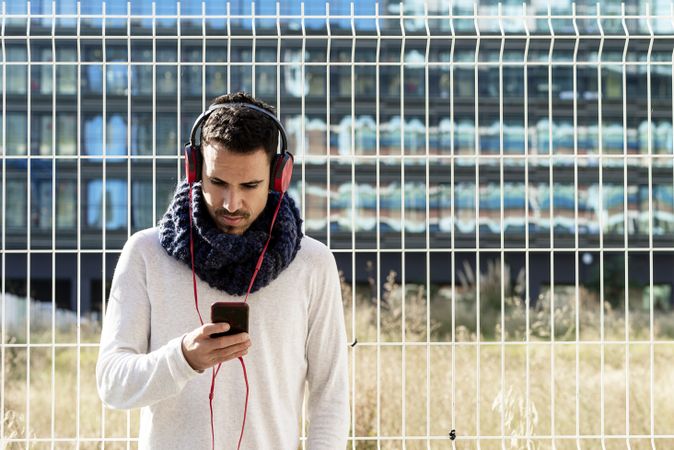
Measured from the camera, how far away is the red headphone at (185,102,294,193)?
1.77m

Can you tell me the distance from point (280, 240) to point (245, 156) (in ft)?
0.58

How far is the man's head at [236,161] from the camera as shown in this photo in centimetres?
171

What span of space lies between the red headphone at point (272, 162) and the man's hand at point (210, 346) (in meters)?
0.35

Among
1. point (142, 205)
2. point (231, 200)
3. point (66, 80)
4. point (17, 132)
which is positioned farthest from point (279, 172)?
point (17, 132)

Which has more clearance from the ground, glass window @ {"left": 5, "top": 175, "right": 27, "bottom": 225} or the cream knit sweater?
glass window @ {"left": 5, "top": 175, "right": 27, "bottom": 225}

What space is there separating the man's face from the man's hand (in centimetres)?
27

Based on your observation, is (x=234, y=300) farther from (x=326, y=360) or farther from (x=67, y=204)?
(x=67, y=204)

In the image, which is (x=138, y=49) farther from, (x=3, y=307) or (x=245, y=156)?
(x=245, y=156)

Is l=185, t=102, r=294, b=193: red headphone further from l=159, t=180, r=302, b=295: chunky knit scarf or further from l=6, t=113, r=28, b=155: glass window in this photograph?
l=6, t=113, r=28, b=155: glass window

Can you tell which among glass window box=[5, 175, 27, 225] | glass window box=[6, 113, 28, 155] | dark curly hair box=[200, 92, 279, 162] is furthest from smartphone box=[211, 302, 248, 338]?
glass window box=[5, 175, 27, 225]

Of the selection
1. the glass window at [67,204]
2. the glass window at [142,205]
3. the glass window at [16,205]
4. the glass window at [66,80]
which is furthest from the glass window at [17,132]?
the glass window at [142,205]

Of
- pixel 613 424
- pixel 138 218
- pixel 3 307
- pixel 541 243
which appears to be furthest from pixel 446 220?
pixel 3 307

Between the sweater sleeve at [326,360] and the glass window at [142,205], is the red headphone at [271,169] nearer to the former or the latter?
the sweater sleeve at [326,360]

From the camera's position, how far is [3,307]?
13.4ft
